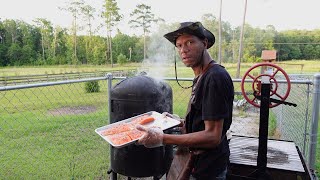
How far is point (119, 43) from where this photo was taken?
3472 cm

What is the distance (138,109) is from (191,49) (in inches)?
52.8

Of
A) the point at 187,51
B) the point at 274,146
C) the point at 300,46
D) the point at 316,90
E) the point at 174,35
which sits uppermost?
the point at 300,46

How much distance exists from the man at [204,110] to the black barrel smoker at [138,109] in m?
1.12

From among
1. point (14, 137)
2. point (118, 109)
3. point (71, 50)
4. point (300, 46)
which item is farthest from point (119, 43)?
point (118, 109)

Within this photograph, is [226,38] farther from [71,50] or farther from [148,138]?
[148,138]

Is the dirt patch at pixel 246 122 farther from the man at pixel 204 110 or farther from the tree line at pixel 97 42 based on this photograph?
the tree line at pixel 97 42

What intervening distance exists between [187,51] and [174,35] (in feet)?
0.57

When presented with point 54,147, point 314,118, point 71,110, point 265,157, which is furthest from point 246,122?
point 71,110

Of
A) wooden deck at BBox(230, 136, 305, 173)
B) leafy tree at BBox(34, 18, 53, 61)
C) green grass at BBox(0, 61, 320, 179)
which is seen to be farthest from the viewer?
leafy tree at BBox(34, 18, 53, 61)

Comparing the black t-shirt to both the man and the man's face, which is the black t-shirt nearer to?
the man

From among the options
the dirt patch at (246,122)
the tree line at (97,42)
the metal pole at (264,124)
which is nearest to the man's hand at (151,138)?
the metal pole at (264,124)

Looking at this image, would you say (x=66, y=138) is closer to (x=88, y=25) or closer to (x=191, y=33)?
(x=191, y=33)

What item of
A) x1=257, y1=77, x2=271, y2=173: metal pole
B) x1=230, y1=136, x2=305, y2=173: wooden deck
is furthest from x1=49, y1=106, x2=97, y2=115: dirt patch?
x1=257, y1=77, x2=271, y2=173: metal pole

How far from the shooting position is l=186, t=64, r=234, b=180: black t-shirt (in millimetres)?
1367
